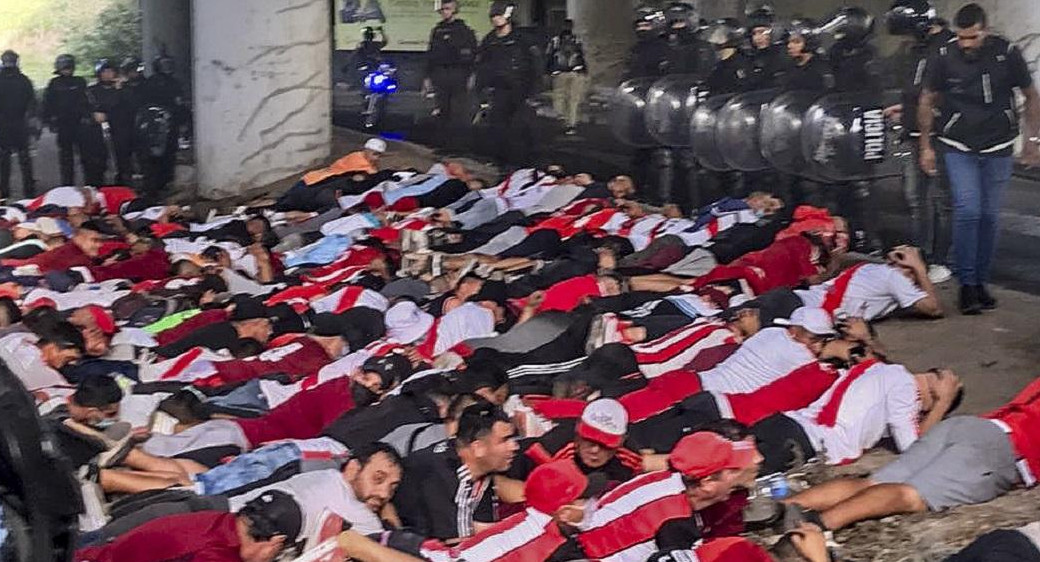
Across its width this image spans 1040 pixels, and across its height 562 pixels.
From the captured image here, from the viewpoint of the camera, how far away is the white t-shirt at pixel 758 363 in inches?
Result: 232

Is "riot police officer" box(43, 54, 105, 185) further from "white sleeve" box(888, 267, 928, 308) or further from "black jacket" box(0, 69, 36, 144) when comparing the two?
"white sleeve" box(888, 267, 928, 308)

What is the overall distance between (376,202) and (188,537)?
7.05 meters

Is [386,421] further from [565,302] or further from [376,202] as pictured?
[376,202]

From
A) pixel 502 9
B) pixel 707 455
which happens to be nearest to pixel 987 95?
pixel 707 455

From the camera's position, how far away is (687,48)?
39.2 feet

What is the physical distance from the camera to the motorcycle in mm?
15820

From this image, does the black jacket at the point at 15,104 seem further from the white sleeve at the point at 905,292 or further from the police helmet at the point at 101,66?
the white sleeve at the point at 905,292

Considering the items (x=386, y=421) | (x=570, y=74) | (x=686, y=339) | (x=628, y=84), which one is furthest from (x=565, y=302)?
(x=570, y=74)

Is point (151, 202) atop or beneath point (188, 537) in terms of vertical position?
beneath

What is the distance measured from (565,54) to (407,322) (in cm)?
824

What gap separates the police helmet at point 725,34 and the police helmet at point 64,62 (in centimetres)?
588

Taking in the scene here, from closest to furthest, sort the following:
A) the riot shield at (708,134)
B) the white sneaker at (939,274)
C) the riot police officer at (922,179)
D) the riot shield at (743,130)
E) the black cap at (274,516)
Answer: the black cap at (274,516), the white sneaker at (939,274), the riot police officer at (922,179), the riot shield at (743,130), the riot shield at (708,134)

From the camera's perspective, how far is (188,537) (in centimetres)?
420

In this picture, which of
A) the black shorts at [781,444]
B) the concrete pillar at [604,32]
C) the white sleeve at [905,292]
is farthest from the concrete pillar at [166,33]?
the black shorts at [781,444]
